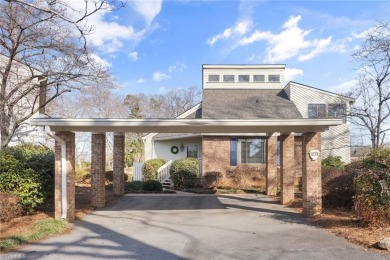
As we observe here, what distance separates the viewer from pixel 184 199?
1519cm

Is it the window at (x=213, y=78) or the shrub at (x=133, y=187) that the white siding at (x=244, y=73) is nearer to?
the window at (x=213, y=78)

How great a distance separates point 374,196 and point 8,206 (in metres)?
8.86

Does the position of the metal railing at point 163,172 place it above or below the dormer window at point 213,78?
below

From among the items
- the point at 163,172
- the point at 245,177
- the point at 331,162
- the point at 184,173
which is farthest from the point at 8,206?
the point at 331,162

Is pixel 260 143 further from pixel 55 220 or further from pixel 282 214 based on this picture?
pixel 55 220

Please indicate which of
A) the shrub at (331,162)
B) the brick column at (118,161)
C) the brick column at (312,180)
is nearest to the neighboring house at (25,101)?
the brick column at (118,161)

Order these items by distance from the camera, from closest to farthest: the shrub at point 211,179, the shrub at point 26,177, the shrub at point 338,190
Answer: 1. the shrub at point 26,177
2. the shrub at point 338,190
3. the shrub at point 211,179

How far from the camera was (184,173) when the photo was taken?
1992 cm

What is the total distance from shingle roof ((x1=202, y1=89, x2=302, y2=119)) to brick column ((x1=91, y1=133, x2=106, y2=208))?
900 cm

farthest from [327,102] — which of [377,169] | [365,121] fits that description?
[377,169]

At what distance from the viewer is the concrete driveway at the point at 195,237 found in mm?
6555

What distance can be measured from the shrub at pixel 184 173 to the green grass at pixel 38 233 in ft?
35.5

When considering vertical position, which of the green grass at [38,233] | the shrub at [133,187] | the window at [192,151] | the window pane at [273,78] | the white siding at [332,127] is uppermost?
the window pane at [273,78]

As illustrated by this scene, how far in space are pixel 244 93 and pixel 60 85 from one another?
13588mm
